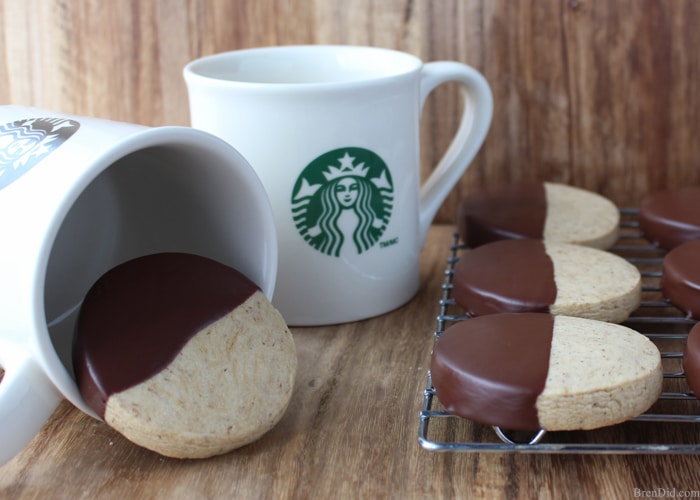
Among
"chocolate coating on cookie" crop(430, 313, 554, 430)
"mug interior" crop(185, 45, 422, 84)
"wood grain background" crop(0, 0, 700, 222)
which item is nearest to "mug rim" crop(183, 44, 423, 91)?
"mug interior" crop(185, 45, 422, 84)

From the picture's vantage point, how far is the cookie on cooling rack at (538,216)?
92 centimetres

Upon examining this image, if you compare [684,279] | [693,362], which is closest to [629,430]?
[693,362]

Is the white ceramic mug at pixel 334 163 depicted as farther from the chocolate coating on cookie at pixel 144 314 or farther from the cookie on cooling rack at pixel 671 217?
the cookie on cooling rack at pixel 671 217

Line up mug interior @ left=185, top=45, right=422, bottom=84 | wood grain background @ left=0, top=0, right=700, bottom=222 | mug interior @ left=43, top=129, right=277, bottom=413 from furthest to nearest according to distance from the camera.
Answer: wood grain background @ left=0, top=0, right=700, bottom=222 < mug interior @ left=185, top=45, right=422, bottom=84 < mug interior @ left=43, top=129, right=277, bottom=413

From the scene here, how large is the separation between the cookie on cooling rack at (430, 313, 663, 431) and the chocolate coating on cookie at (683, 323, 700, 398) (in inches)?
0.9

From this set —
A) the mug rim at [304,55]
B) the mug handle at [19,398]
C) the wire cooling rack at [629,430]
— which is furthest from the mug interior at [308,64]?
the mug handle at [19,398]

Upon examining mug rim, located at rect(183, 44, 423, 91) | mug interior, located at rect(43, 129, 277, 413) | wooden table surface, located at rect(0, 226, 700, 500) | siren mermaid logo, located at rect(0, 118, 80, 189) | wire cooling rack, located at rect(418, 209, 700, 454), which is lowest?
wooden table surface, located at rect(0, 226, 700, 500)

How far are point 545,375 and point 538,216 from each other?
37 centimetres

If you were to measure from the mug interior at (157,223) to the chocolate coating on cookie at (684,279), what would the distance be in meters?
0.33

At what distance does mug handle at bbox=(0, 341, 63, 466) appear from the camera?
0.59 meters

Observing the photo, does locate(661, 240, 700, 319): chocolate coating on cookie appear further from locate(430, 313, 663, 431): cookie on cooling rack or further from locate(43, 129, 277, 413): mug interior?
locate(43, 129, 277, 413): mug interior

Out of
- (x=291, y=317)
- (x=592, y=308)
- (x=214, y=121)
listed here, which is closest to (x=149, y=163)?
(x=214, y=121)

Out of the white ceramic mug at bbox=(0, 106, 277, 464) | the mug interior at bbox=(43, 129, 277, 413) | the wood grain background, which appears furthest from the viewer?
the wood grain background

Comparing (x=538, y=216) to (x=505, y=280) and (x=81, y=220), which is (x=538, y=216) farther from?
(x=81, y=220)
